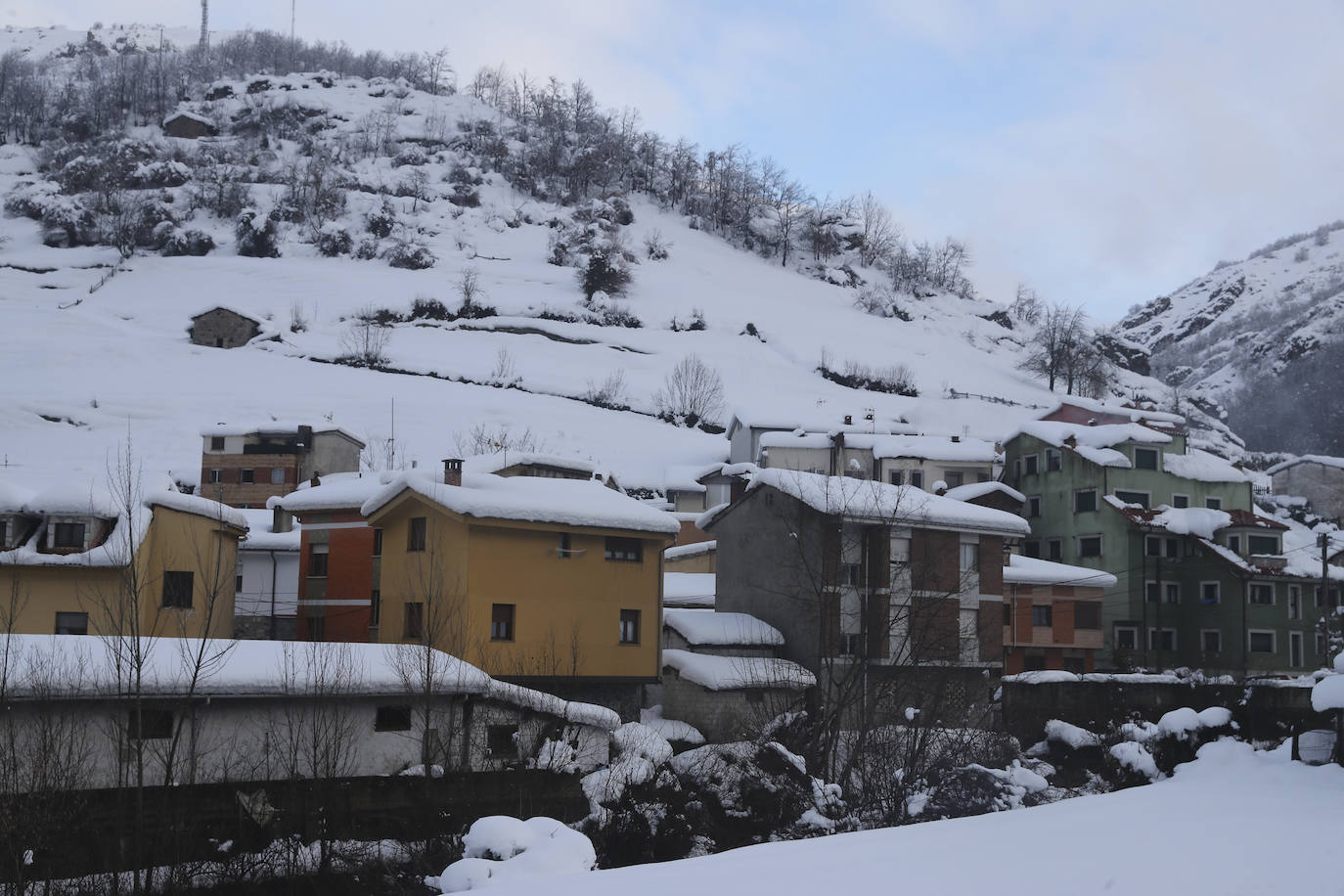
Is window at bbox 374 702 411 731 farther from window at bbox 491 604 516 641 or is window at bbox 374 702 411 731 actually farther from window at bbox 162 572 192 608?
window at bbox 162 572 192 608

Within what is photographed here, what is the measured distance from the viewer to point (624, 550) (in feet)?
103

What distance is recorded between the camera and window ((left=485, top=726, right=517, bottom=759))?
2377 cm

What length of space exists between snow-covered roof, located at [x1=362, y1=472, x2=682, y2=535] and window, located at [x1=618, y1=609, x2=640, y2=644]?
2146 millimetres

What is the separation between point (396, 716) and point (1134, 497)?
3540 centimetres

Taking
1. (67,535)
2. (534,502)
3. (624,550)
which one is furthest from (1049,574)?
(67,535)

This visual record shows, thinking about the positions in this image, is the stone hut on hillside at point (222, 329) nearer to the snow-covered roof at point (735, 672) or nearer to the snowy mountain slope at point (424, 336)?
the snowy mountain slope at point (424, 336)

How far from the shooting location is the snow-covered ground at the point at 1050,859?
10.5m

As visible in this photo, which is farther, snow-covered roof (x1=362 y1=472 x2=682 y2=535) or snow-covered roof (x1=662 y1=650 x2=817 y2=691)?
snow-covered roof (x1=662 y1=650 x2=817 y2=691)

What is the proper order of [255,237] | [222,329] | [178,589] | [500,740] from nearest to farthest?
1. [500,740]
2. [178,589]
3. [222,329]
4. [255,237]

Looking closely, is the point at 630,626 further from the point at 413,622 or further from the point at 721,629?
the point at 413,622

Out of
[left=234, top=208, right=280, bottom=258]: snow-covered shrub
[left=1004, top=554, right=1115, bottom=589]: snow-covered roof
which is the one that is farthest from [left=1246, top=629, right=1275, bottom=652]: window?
[left=234, top=208, right=280, bottom=258]: snow-covered shrub

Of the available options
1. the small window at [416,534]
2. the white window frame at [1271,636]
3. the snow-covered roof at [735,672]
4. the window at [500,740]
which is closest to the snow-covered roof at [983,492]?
the white window frame at [1271,636]

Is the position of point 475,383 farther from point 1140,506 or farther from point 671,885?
point 671,885

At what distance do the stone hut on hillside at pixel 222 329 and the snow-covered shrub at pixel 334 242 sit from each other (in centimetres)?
2899
